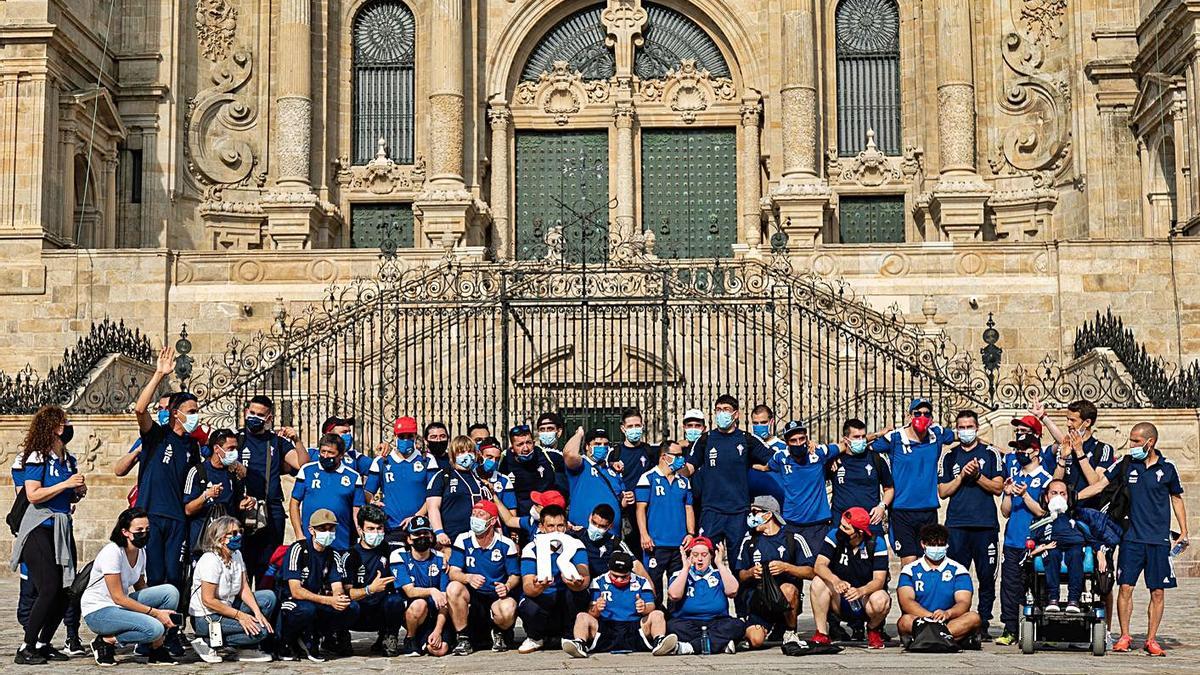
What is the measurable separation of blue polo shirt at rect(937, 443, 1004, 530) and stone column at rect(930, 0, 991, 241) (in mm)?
17496

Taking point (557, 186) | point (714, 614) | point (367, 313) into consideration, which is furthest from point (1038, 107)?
point (714, 614)

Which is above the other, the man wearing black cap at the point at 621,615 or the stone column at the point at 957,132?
the stone column at the point at 957,132

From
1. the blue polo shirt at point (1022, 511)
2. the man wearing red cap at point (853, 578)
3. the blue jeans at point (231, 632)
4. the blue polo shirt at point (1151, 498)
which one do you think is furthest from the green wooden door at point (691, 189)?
the blue jeans at point (231, 632)

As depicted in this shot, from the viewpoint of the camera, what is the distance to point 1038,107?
102 feet

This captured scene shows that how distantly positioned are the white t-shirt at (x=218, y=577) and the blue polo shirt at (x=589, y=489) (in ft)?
8.62

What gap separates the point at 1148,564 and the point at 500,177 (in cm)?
2162

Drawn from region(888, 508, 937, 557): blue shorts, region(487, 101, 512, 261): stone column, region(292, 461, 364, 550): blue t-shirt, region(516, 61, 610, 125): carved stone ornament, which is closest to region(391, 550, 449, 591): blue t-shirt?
region(292, 461, 364, 550): blue t-shirt

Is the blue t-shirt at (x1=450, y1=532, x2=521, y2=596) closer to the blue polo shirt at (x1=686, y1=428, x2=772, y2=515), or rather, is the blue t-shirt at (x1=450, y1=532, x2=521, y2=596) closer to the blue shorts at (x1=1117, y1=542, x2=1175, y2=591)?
the blue polo shirt at (x1=686, y1=428, x2=772, y2=515)

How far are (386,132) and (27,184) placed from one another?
24.6 ft

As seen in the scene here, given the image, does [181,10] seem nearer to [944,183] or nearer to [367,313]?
[367,313]

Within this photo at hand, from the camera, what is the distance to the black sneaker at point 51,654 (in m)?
11.6

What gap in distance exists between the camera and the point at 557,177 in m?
32.7

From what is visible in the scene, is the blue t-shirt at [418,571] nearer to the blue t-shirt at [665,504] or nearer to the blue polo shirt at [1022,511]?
the blue t-shirt at [665,504]

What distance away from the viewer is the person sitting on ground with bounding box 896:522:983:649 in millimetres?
11898
